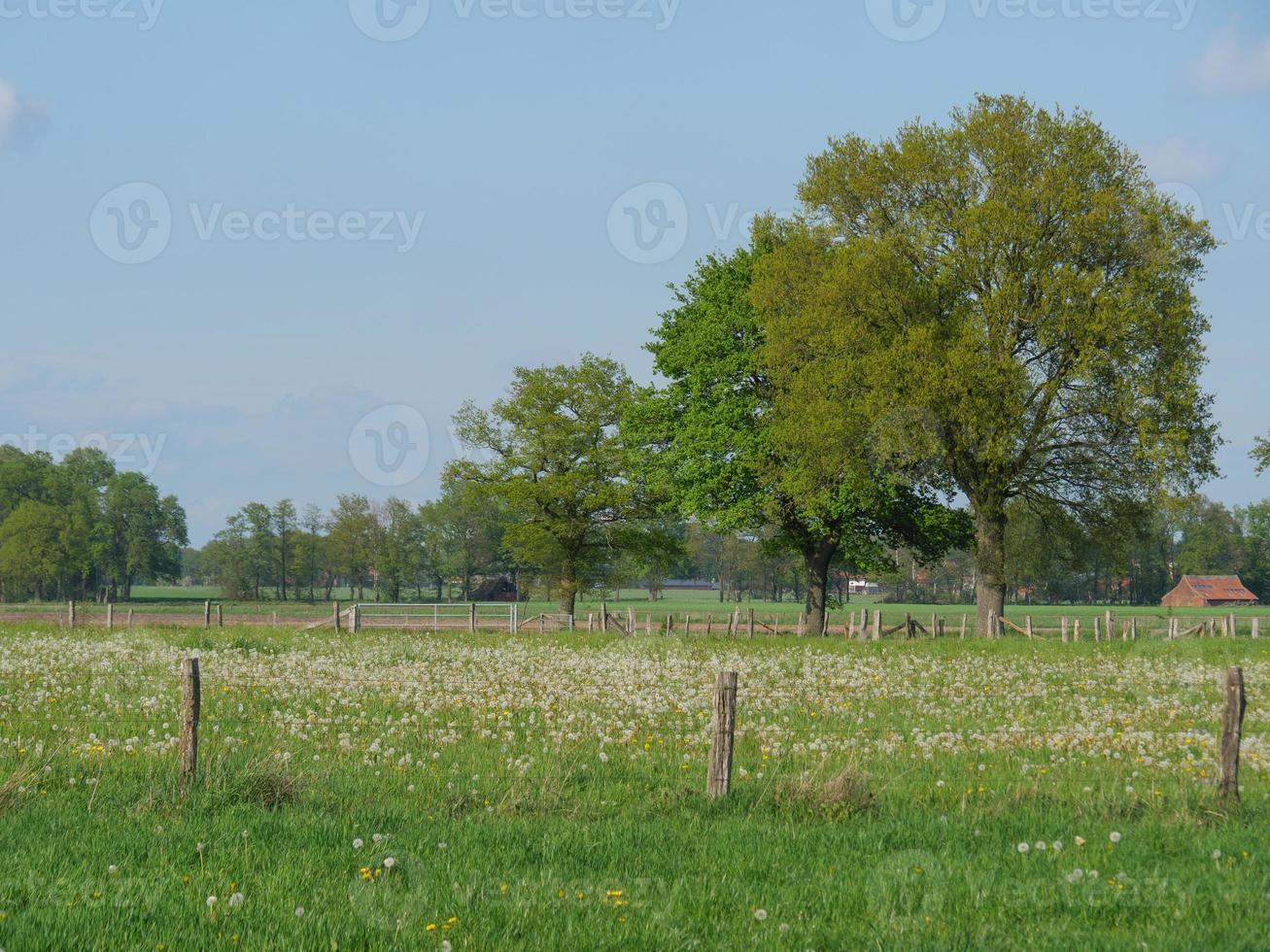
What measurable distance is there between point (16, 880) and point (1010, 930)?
749 cm

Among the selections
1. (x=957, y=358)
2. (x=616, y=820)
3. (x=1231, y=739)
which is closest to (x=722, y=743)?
(x=616, y=820)

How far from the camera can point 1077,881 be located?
8.84 meters

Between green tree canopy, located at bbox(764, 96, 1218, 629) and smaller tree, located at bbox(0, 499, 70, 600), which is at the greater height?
green tree canopy, located at bbox(764, 96, 1218, 629)

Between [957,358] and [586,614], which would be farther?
[586,614]

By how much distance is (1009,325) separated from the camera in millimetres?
38562

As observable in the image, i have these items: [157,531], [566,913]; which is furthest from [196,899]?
[157,531]

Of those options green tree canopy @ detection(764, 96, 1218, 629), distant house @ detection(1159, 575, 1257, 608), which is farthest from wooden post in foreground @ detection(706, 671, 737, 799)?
distant house @ detection(1159, 575, 1257, 608)

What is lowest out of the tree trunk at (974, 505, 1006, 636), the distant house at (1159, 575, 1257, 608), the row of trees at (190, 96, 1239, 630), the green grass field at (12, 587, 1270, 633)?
the green grass field at (12, 587, 1270, 633)

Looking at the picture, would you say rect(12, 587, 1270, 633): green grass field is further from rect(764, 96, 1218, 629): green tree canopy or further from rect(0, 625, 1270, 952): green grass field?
rect(0, 625, 1270, 952): green grass field

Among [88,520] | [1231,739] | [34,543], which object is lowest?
[1231,739]

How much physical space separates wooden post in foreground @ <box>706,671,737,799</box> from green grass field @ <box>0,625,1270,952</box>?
0.29m

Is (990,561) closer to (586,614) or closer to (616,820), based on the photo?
(616,820)

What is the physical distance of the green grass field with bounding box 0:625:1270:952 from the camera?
7.89 m

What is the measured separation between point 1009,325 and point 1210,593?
128 metres
